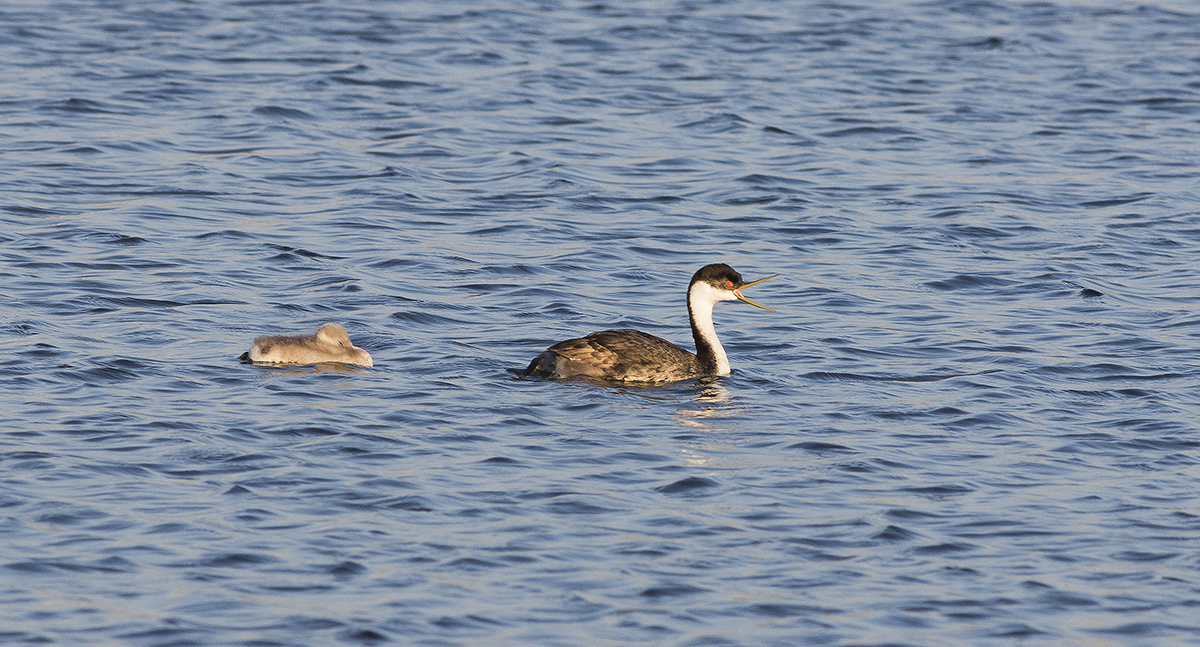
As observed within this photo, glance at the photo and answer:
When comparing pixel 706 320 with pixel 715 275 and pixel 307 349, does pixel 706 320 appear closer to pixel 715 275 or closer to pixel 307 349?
pixel 715 275

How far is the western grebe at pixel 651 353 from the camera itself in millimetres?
12695

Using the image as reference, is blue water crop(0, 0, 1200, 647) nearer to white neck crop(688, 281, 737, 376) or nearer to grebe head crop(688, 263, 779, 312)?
white neck crop(688, 281, 737, 376)

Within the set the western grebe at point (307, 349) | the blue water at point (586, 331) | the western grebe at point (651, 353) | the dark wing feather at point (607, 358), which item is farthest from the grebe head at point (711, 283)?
the western grebe at point (307, 349)

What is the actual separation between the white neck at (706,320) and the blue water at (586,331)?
227mm

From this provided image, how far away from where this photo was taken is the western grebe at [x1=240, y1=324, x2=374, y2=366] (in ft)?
40.9

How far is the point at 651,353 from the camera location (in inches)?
512

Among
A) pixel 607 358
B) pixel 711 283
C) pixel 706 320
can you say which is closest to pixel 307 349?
pixel 607 358

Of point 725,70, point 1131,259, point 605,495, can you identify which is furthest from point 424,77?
point 605,495

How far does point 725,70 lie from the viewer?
27125mm

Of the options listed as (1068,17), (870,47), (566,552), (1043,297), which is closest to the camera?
(566,552)

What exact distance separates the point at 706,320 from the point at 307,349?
333cm

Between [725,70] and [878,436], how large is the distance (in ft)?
53.7

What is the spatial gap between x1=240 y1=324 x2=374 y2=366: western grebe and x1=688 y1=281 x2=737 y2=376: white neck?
2833 millimetres

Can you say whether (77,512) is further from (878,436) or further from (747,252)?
(747,252)
